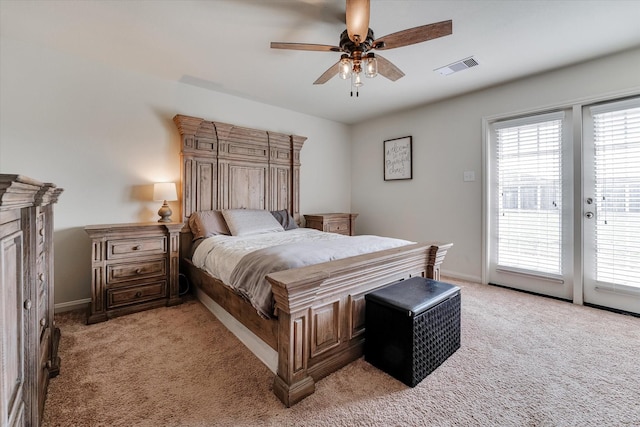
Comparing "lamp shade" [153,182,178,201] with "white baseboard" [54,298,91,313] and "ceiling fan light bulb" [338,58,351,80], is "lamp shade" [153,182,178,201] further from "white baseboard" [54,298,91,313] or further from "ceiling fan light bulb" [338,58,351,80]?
"ceiling fan light bulb" [338,58,351,80]

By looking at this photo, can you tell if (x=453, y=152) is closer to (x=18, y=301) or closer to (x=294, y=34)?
(x=294, y=34)

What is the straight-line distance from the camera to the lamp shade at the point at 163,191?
2957 mm

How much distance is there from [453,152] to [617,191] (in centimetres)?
167

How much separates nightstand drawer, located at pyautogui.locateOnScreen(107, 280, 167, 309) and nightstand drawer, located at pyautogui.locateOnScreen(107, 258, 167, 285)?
0.09m

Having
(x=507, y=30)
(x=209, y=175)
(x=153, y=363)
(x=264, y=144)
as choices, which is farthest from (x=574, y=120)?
(x=153, y=363)

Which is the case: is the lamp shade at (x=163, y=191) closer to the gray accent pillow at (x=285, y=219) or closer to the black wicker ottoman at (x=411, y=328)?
the gray accent pillow at (x=285, y=219)

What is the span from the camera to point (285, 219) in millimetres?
3896

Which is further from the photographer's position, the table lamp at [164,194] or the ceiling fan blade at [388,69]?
the table lamp at [164,194]

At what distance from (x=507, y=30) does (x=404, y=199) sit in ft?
8.22

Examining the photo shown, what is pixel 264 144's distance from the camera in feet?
13.0

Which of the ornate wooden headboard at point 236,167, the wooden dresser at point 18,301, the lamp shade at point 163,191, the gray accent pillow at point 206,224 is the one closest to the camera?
the wooden dresser at point 18,301

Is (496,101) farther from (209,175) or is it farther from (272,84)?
(209,175)

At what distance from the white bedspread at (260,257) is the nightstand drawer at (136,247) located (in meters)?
0.36

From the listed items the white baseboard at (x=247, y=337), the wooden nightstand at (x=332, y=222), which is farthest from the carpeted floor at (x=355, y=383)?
the wooden nightstand at (x=332, y=222)
